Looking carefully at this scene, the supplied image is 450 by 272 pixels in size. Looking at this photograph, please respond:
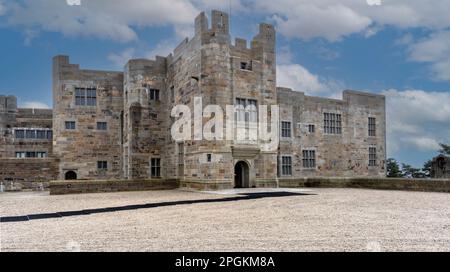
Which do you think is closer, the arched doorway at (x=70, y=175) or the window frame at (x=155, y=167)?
the window frame at (x=155, y=167)

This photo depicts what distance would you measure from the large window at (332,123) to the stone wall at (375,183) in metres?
7.98

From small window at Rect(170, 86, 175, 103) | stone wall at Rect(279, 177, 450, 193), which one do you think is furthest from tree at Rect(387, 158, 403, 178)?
small window at Rect(170, 86, 175, 103)

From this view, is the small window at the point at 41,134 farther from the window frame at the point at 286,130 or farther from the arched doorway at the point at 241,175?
the window frame at the point at 286,130

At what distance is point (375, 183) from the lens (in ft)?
61.6

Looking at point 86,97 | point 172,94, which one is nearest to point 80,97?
point 86,97

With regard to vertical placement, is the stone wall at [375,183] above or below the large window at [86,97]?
below

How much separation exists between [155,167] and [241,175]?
656 centimetres

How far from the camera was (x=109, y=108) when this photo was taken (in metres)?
23.6

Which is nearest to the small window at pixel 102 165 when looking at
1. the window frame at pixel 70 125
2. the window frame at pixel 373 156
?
the window frame at pixel 70 125

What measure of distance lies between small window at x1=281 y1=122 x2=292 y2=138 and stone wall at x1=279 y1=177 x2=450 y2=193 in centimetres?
553

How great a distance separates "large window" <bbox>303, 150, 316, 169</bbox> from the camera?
26.2 m

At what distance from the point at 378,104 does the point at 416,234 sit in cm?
2678

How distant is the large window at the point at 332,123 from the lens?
27484mm

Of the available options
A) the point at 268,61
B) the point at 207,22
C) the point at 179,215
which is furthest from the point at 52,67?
the point at 179,215
